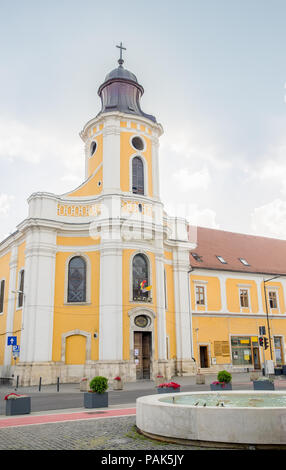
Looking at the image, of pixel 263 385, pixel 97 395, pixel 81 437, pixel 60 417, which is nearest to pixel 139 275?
pixel 263 385

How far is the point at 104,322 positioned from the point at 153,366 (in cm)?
431

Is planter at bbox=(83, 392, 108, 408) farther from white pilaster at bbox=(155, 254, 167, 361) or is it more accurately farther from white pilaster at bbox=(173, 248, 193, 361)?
white pilaster at bbox=(173, 248, 193, 361)

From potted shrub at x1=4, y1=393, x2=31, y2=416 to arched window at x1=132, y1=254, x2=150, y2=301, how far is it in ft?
50.4

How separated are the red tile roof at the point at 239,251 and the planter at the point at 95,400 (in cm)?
2228

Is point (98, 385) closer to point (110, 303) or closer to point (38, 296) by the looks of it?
point (110, 303)

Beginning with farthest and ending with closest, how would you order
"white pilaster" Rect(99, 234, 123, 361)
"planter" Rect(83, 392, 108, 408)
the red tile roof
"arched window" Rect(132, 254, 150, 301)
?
the red tile roof → "arched window" Rect(132, 254, 150, 301) → "white pilaster" Rect(99, 234, 123, 361) → "planter" Rect(83, 392, 108, 408)

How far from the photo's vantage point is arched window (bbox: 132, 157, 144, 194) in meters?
31.4

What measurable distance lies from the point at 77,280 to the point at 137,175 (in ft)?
29.9

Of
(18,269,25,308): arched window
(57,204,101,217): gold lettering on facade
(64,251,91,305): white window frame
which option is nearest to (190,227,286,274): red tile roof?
(64,251,91,305): white window frame

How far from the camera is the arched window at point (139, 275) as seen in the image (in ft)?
92.5

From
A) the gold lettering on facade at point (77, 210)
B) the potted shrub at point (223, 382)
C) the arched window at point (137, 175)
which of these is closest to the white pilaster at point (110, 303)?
the gold lettering on facade at point (77, 210)

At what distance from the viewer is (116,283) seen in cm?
2744

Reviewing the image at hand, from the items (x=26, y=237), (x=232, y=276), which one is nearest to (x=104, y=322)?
(x=26, y=237)

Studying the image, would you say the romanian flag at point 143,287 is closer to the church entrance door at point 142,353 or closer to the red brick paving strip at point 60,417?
the church entrance door at point 142,353
